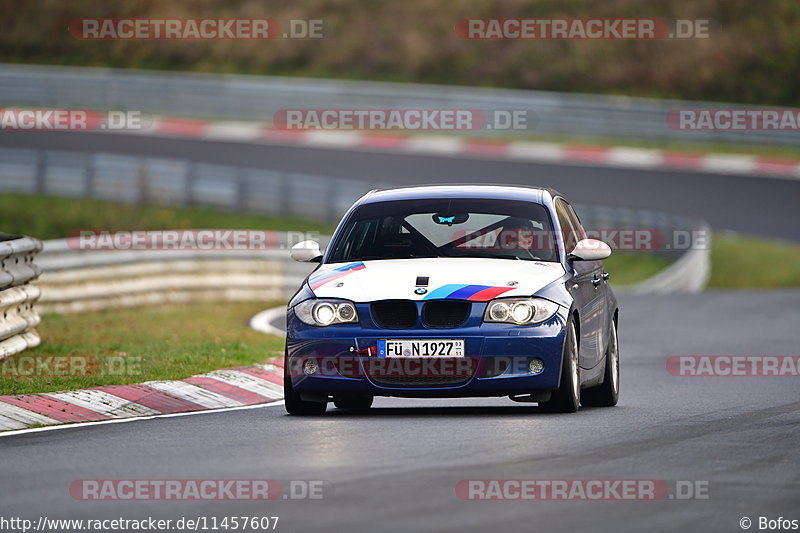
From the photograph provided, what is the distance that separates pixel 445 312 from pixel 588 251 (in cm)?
138

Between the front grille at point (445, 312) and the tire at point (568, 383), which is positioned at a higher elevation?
the front grille at point (445, 312)

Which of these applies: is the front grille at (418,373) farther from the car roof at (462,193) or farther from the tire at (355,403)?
the car roof at (462,193)

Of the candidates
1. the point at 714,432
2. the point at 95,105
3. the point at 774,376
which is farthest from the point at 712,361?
the point at 95,105

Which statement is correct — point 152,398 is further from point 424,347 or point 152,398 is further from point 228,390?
point 424,347

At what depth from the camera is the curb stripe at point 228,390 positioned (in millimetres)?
12266

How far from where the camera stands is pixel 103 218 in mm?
30984

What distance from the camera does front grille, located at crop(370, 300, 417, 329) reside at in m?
10.4

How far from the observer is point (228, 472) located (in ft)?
26.5

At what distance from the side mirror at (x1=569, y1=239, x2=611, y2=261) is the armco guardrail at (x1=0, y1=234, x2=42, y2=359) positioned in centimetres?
474

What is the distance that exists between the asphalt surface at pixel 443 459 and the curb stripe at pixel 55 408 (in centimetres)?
52

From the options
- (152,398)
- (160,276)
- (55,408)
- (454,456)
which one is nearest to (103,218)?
(160,276)

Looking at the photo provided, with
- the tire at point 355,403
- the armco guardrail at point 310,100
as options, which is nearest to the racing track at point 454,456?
the tire at point 355,403

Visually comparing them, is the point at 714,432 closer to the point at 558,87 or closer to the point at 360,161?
the point at 360,161

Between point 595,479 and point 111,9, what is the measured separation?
47161mm
